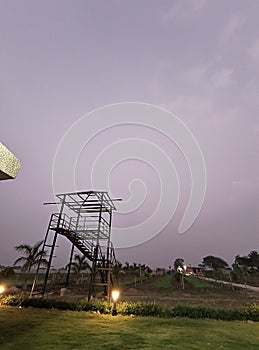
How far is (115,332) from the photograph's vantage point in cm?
624

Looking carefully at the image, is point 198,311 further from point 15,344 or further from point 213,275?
point 213,275

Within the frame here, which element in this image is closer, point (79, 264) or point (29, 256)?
point (29, 256)

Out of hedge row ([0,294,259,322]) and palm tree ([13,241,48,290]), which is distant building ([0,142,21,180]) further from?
palm tree ([13,241,48,290])

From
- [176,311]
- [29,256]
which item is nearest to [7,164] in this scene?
[176,311]

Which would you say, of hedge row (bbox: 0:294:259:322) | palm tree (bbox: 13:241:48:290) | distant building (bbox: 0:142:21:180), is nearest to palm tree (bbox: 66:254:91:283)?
palm tree (bbox: 13:241:48:290)

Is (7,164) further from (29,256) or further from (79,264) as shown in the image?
(79,264)

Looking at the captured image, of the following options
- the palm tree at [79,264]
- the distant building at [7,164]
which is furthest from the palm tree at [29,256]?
the distant building at [7,164]

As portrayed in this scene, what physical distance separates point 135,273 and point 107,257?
68.3ft

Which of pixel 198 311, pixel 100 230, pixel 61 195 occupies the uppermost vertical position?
pixel 61 195

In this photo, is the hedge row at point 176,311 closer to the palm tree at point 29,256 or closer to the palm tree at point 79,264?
the palm tree at point 29,256

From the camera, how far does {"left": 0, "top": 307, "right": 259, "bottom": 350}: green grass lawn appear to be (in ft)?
17.0

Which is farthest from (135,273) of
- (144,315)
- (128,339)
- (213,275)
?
(128,339)

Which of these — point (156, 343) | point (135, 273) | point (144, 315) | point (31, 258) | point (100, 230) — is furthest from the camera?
point (135, 273)

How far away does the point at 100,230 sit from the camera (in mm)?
13508
